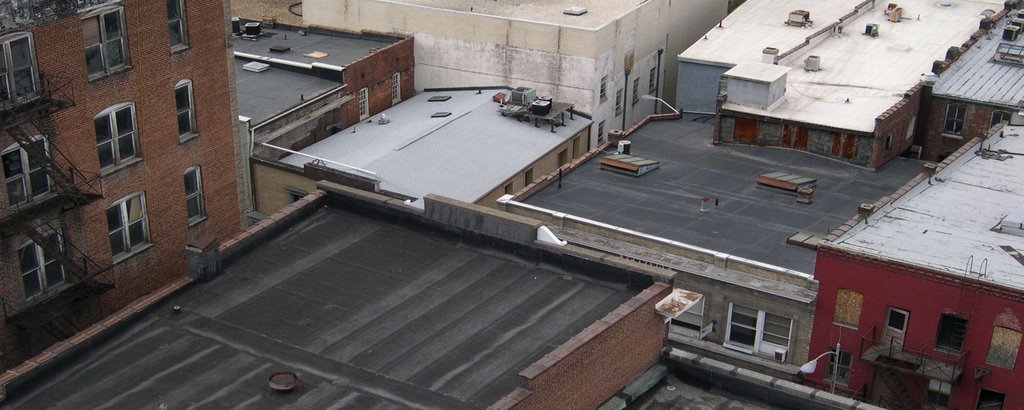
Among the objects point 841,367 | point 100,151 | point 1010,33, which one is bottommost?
point 841,367

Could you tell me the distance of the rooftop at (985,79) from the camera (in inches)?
2473

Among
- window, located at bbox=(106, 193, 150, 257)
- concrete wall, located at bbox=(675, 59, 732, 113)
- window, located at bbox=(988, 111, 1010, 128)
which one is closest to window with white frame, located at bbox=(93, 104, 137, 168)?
window, located at bbox=(106, 193, 150, 257)

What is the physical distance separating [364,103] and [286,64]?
4598 millimetres

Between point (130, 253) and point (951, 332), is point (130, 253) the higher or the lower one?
the higher one

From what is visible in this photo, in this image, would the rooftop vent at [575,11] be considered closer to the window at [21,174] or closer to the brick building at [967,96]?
the brick building at [967,96]

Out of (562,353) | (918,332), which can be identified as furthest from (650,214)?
(562,353)

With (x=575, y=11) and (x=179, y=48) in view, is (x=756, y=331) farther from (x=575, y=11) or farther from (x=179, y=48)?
(x=575, y=11)

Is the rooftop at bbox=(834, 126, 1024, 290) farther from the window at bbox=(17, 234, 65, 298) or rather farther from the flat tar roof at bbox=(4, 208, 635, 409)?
the window at bbox=(17, 234, 65, 298)

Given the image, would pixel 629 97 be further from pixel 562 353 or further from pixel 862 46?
pixel 562 353

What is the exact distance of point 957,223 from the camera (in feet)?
154

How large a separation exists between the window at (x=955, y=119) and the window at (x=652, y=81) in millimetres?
19346

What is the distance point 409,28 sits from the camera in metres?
72.1

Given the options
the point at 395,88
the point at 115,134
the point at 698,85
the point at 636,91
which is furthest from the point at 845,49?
the point at 115,134

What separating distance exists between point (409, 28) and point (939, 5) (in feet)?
112
